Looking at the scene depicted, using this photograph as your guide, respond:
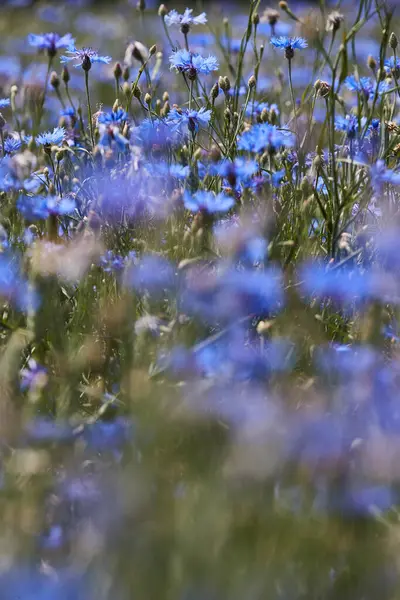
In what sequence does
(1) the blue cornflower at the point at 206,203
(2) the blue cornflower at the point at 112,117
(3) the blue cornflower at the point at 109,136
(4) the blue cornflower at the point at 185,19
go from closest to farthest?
(1) the blue cornflower at the point at 206,203, (3) the blue cornflower at the point at 109,136, (2) the blue cornflower at the point at 112,117, (4) the blue cornflower at the point at 185,19

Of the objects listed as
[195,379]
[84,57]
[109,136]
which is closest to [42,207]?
[109,136]

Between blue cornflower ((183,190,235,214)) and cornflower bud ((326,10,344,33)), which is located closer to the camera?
blue cornflower ((183,190,235,214))

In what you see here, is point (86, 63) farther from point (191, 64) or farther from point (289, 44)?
point (289, 44)

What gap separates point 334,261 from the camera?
1.33 meters

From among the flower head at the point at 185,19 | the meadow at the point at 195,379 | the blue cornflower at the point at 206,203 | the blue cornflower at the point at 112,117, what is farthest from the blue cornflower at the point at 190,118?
the blue cornflower at the point at 206,203

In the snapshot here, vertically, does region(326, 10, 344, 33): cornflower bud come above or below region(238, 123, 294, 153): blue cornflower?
above

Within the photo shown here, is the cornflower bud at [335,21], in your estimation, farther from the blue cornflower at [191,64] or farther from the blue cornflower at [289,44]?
the blue cornflower at [191,64]

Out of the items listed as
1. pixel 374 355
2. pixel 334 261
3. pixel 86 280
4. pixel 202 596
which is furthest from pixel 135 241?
pixel 202 596

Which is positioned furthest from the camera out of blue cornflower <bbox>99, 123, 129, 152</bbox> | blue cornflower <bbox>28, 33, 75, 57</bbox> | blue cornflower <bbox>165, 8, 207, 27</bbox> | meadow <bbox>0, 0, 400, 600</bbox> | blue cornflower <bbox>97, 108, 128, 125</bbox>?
→ blue cornflower <bbox>165, 8, 207, 27</bbox>

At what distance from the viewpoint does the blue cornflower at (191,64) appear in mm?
1558

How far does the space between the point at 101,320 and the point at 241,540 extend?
1.57 feet

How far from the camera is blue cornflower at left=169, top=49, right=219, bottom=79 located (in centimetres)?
156

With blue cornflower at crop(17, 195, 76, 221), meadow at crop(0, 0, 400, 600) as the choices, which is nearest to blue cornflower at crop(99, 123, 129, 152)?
meadow at crop(0, 0, 400, 600)

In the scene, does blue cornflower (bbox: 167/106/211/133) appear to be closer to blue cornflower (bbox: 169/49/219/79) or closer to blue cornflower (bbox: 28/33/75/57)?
blue cornflower (bbox: 169/49/219/79)
